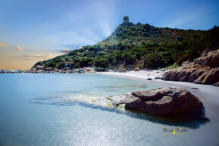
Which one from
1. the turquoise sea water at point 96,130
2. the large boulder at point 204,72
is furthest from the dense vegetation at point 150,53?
the turquoise sea water at point 96,130

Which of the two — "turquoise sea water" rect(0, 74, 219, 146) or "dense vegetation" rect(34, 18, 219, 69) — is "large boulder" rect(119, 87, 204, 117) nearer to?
"turquoise sea water" rect(0, 74, 219, 146)

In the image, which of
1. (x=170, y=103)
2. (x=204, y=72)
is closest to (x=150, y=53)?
(x=204, y=72)

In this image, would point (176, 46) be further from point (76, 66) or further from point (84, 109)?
point (84, 109)

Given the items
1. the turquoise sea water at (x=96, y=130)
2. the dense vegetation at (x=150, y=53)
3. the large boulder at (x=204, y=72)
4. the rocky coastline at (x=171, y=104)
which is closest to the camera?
the turquoise sea water at (x=96, y=130)

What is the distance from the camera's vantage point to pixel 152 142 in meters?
2.94

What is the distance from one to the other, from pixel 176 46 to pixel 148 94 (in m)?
48.4

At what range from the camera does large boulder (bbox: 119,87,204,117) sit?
14.3ft

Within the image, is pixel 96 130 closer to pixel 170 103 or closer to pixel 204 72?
pixel 170 103

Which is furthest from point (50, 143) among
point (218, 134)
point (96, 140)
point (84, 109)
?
point (218, 134)

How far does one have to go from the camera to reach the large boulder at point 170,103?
172 inches

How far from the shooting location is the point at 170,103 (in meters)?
4.37

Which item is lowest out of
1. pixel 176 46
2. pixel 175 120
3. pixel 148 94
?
pixel 175 120

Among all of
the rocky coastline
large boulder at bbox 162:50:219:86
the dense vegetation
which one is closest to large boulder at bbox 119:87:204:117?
the rocky coastline

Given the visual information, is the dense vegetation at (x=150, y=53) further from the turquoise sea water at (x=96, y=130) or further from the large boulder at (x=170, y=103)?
the turquoise sea water at (x=96, y=130)
